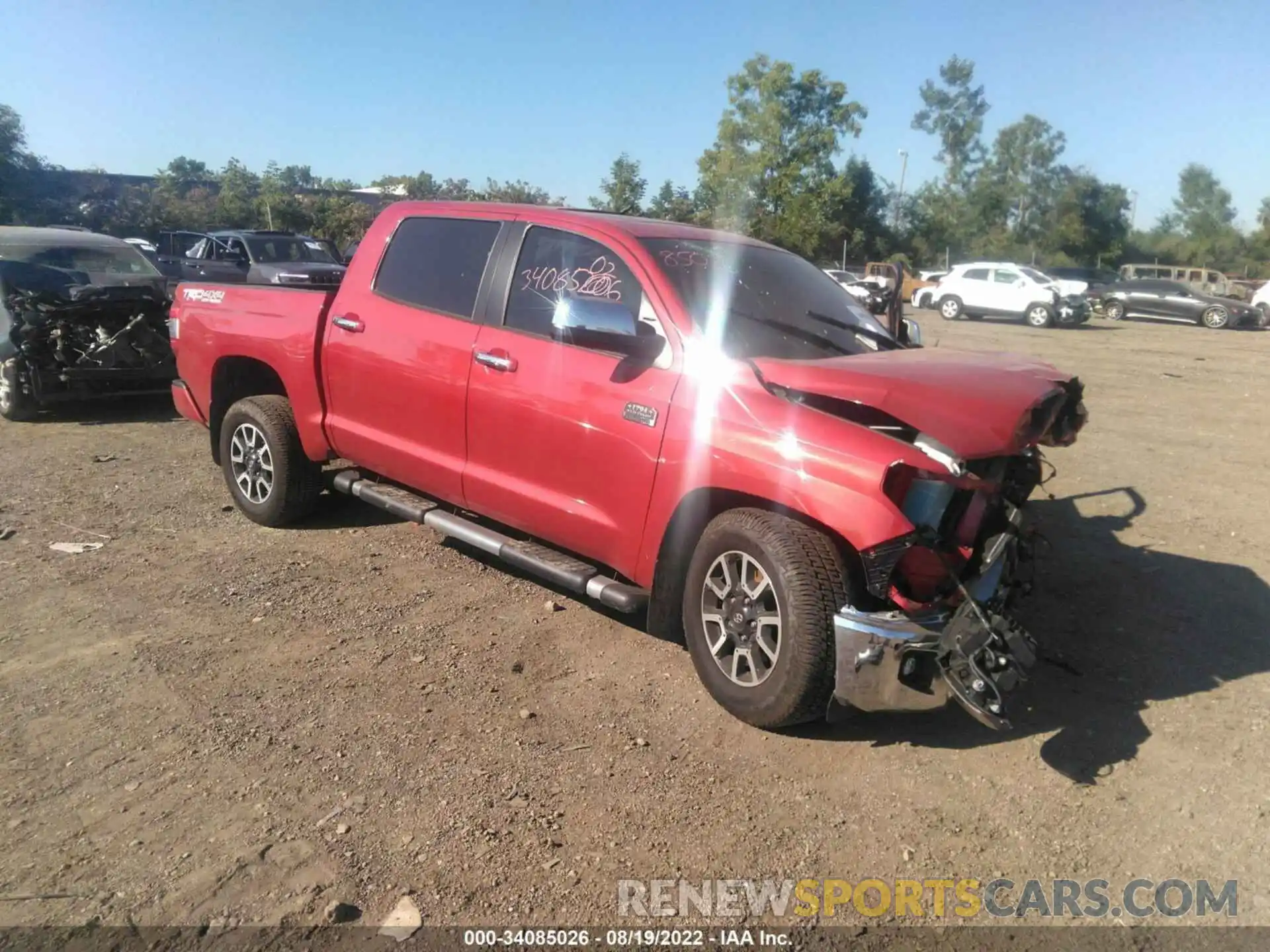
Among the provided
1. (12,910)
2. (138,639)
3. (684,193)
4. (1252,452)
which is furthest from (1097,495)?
(684,193)

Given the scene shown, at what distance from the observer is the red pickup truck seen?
338 cm

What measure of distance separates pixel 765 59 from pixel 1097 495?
49112 mm

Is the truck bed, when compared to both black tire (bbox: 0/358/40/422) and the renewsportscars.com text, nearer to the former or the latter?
black tire (bbox: 0/358/40/422)

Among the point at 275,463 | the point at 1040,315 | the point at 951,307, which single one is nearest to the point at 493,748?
the point at 275,463

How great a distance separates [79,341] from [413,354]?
17.9 ft

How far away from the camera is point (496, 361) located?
450cm

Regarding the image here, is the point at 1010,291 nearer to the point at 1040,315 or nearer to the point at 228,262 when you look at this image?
the point at 1040,315

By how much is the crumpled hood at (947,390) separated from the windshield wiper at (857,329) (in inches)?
22.5

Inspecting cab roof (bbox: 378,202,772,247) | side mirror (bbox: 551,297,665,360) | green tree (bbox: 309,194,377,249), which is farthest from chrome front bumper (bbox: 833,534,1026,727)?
green tree (bbox: 309,194,377,249)

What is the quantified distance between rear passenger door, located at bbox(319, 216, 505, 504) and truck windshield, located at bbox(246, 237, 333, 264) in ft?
39.8

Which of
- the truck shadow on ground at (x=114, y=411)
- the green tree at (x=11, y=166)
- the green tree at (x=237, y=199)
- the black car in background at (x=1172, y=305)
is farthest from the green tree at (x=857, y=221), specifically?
the truck shadow on ground at (x=114, y=411)

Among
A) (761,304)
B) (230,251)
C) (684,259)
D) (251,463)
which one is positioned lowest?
(251,463)

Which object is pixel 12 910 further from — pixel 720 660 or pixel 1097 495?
pixel 1097 495

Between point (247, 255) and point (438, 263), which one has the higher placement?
point (438, 263)
